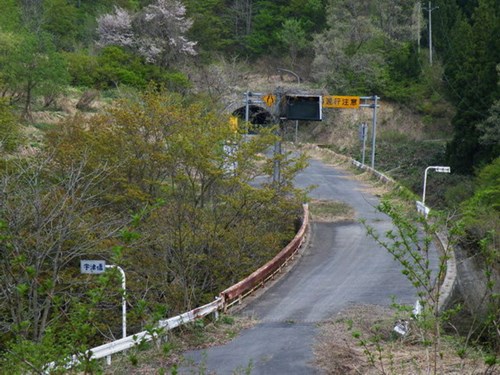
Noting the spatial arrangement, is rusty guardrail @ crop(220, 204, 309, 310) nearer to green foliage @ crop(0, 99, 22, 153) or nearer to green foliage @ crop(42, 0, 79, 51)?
green foliage @ crop(0, 99, 22, 153)

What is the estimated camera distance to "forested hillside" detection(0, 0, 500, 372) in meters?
12.8

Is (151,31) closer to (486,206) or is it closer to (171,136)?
(171,136)

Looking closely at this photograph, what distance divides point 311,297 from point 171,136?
7.19 meters

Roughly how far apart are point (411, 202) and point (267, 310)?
43.2ft

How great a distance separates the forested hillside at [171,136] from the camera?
42.0 ft

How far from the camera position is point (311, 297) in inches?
730

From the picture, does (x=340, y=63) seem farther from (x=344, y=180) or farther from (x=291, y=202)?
(x=291, y=202)

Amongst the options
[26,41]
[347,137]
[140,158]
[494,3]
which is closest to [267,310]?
[140,158]

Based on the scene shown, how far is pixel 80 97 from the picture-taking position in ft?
155

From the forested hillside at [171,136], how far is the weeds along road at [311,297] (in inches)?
56.9

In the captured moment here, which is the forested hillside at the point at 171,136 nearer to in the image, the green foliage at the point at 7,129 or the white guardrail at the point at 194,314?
the green foliage at the point at 7,129

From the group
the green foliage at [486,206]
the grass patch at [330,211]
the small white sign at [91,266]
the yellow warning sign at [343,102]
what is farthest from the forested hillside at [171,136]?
the yellow warning sign at [343,102]

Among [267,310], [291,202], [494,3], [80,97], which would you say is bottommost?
[267,310]

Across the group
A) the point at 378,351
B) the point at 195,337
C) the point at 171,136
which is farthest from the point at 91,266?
the point at 171,136
